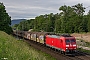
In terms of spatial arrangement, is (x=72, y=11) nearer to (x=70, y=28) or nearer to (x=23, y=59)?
(x=70, y=28)

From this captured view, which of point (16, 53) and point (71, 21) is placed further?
point (71, 21)

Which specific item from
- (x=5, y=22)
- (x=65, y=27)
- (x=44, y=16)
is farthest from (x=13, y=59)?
(x=44, y=16)

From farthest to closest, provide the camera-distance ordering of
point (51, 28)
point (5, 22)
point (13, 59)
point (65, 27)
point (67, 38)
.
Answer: point (51, 28), point (65, 27), point (5, 22), point (67, 38), point (13, 59)

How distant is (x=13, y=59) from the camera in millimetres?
10758

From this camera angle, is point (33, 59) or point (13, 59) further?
point (33, 59)

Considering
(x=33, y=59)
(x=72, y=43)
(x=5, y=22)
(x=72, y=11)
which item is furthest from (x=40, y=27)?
(x=33, y=59)

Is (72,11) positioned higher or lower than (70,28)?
higher

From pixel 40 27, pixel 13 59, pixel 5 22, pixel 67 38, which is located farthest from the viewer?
pixel 40 27

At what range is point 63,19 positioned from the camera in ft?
402

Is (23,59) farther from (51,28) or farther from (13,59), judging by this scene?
(51,28)

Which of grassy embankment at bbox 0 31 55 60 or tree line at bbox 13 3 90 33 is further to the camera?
tree line at bbox 13 3 90 33

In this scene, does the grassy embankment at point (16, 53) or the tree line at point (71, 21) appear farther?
the tree line at point (71, 21)

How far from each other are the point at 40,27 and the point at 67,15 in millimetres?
46024

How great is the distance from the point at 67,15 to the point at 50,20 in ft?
83.8
